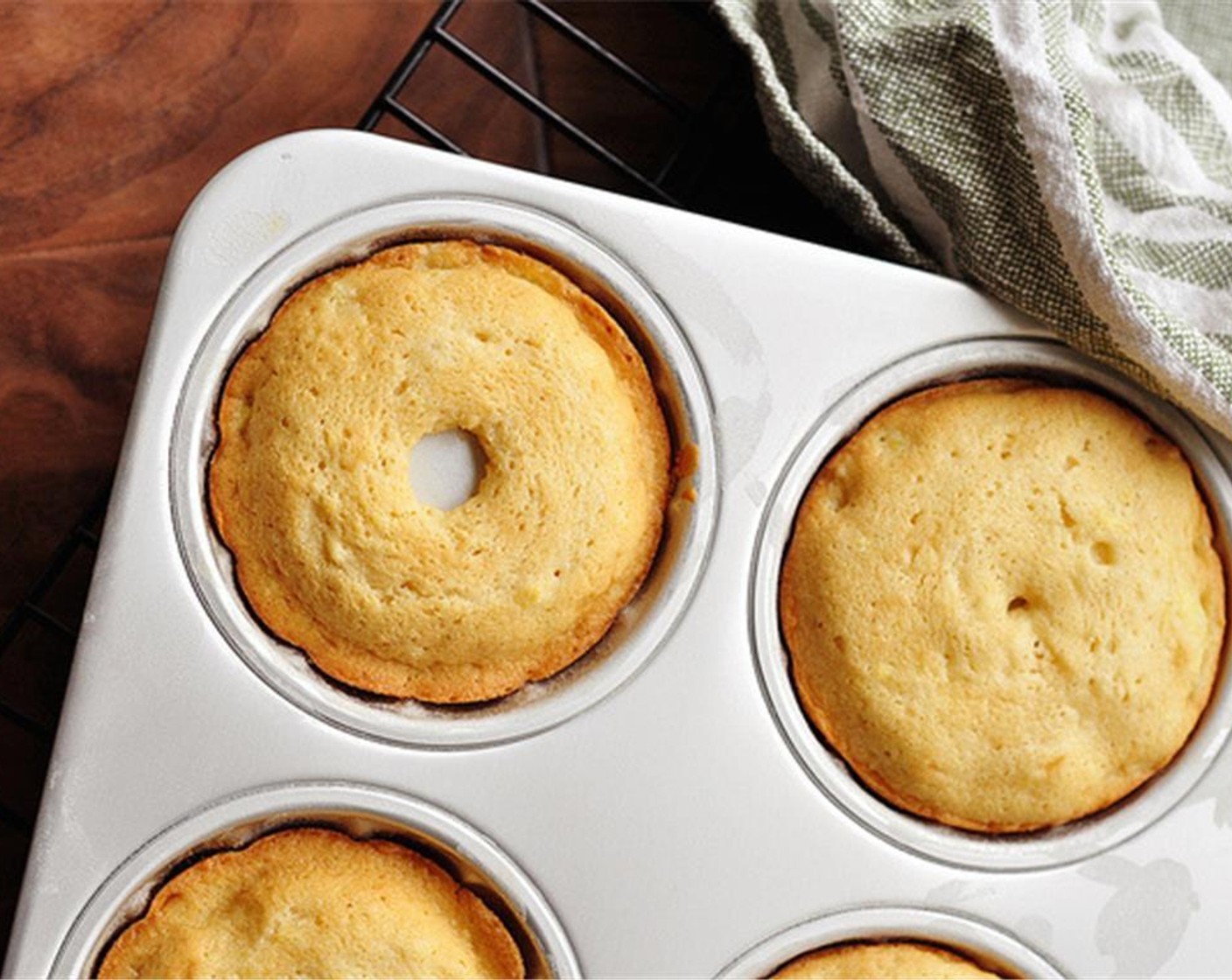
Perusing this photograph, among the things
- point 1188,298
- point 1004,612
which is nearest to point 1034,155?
point 1188,298

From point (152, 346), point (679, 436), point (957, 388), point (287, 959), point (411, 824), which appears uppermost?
point (957, 388)

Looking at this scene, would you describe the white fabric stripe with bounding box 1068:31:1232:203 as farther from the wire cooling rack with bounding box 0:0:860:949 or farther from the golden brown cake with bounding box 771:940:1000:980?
the golden brown cake with bounding box 771:940:1000:980

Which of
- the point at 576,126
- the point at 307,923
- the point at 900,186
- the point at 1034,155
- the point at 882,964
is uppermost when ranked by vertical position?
the point at 1034,155

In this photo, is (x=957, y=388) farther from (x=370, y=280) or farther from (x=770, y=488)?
(x=370, y=280)

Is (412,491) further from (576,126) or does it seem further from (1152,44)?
(1152,44)

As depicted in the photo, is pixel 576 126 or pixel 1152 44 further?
pixel 576 126

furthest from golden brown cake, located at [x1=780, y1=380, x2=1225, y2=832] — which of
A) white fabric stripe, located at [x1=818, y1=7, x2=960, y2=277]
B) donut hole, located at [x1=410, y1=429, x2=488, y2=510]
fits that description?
donut hole, located at [x1=410, y1=429, x2=488, y2=510]

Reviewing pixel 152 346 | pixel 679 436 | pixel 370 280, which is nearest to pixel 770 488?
pixel 679 436
